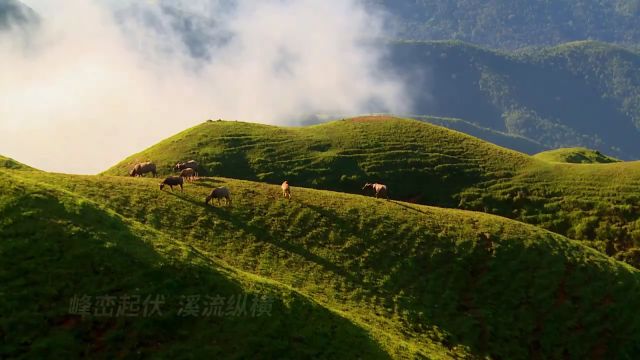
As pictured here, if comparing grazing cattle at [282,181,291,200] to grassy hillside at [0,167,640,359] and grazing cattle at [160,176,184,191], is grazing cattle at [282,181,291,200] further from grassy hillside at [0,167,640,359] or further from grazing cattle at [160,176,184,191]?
grazing cattle at [160,176,184,191]

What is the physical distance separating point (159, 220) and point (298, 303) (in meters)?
19.8

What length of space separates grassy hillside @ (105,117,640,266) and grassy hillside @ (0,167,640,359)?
Result: 21678 mm

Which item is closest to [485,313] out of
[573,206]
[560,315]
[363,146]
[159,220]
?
[560,315]

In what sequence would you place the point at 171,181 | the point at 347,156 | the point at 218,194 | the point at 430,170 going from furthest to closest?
the point at 347,156 → the point at 430,170 → the point at 171,181 → the point at 218,194

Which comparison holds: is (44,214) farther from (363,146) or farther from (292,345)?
(363,146)

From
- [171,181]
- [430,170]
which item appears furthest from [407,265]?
[430,170]

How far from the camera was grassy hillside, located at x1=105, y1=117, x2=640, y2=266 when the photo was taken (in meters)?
81.1

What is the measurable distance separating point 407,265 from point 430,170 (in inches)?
1758

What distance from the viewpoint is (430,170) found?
95.2 metres

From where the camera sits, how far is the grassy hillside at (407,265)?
147ft

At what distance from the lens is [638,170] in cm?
9406

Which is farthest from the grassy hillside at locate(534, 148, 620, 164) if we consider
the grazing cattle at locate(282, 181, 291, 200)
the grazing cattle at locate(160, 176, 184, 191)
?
the grazing cattle at locate(160, 176, 184, 191)

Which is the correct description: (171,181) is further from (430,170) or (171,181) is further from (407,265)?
(430,170)

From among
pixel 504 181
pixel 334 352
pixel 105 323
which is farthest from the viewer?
pixel 504 181
